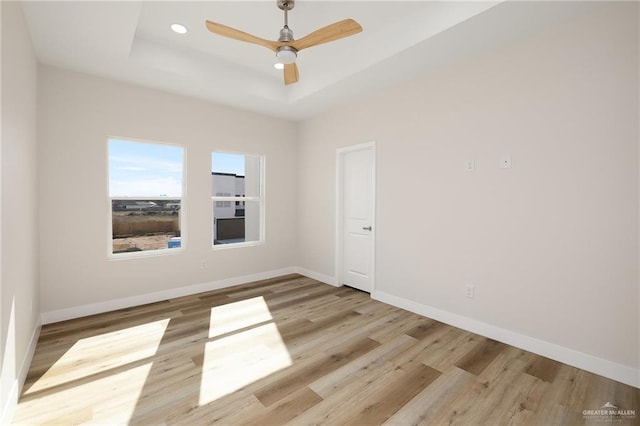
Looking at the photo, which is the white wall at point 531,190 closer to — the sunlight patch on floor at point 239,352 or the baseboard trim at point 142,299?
the sunlight patch on floor at point 239,352

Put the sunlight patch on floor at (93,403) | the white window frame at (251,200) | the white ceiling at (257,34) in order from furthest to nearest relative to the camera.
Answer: the white window frame at (251,200)
the white ceiling at (257,34)
the sunlight patch on floor at (93,403)

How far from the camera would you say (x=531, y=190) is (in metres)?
2.67

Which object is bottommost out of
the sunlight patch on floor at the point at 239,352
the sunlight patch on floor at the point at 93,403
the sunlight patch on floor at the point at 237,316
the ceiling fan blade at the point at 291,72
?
the sunlight patch on floor at the point at 93,403

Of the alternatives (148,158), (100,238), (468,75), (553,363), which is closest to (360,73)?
(468,75)

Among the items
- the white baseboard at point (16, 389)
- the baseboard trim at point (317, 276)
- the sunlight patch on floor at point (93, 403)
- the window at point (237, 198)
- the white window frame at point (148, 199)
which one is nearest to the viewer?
the white baseboard at point (16, 389)

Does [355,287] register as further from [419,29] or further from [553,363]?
[419,29]

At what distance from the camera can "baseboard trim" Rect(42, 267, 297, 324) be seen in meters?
3.32

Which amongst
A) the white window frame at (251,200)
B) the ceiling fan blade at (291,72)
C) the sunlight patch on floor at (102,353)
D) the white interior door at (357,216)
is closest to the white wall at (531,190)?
the white interior door at (357,216)

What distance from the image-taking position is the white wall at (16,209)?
179cm

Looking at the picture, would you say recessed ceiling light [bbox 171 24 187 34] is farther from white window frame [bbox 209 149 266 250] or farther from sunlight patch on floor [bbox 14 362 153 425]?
sunlight patch on floor [bbox 14 362 153 425]

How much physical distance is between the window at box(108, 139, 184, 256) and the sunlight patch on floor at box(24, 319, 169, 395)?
1171 mm

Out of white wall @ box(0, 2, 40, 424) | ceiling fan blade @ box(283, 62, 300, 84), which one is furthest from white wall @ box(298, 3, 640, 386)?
white wall @ box(0, 2, 40, 424)

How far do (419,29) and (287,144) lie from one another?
298cm

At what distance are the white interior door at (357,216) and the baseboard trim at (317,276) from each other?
148mm
